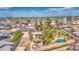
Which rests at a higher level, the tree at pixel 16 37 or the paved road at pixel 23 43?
the tree at pixel 16 37

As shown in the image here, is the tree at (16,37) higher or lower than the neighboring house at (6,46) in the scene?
higher

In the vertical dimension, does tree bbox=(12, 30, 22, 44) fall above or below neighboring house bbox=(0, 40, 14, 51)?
above

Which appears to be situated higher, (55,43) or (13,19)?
(13,19)

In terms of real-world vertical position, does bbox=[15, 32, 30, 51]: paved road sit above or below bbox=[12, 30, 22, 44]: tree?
below

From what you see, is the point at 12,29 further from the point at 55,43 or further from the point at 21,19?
the point at 55,43
